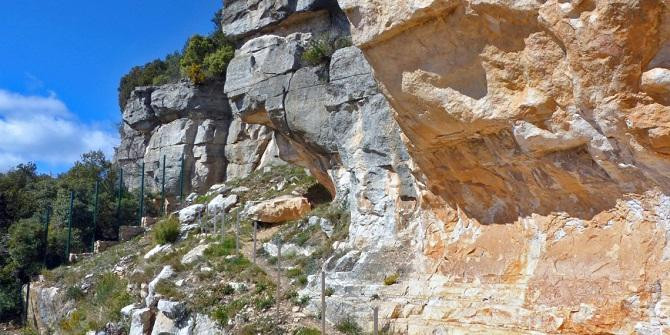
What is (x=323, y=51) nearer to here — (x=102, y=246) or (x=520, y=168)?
(x=520, y=168)

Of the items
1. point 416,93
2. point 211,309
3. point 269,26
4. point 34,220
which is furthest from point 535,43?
point 34,220

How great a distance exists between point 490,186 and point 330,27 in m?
14.5

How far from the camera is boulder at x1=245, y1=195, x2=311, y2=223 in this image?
712 inches

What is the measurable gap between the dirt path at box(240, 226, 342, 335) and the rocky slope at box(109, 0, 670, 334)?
446 mm

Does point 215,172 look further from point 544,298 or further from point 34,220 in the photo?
point 544,298

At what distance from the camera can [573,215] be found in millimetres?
7520

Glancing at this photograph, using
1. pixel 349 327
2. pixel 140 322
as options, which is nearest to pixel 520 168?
pixel 349 327

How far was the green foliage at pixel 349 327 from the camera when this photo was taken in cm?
1004

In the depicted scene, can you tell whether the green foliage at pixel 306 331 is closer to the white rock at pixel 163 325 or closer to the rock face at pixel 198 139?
the white rock at pixel 163 325

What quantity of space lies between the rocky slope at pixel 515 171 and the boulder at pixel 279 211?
590 cm

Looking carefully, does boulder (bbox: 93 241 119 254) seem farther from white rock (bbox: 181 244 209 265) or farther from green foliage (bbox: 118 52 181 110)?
green foliage (bbox: 118 52 181 110)

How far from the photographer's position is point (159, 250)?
1819cm

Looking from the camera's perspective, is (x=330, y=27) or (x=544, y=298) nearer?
(x=544, y=298)

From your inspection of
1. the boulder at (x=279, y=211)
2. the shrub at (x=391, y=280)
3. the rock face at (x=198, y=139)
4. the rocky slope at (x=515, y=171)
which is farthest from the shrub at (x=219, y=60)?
the shrub at (x=391, y=280)
